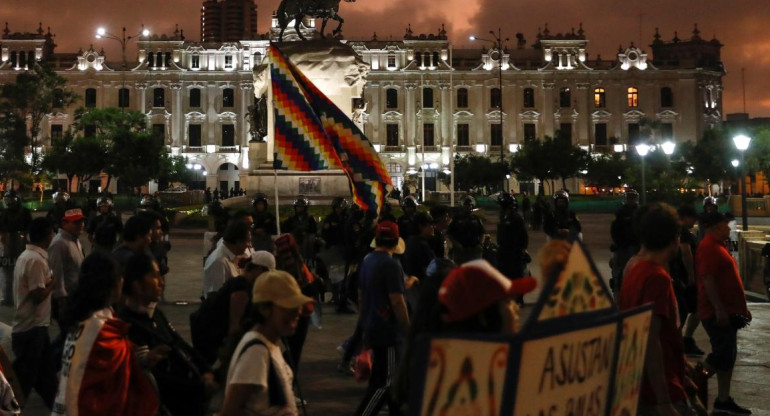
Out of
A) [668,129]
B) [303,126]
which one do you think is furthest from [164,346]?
[668,129]

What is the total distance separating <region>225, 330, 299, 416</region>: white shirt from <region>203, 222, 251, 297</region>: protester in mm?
3108

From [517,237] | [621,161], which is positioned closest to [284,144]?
[517,237]

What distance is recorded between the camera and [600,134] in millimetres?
79688

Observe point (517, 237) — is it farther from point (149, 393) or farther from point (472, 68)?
point (472, 68)

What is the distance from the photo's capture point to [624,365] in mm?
2967

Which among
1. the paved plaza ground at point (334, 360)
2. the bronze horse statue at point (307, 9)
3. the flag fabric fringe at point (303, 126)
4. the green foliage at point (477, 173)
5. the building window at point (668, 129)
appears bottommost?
the paved plaza ground at point (334, 360)

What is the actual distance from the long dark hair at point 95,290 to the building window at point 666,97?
3141 inches

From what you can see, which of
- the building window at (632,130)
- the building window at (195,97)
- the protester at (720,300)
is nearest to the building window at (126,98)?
the building window at (195,97)

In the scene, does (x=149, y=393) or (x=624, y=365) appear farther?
(x=149, y=393)

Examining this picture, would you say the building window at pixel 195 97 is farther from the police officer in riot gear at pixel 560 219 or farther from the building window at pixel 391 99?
the police officer in riot gear at pixel 560 219

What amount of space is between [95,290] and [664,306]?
2604mm

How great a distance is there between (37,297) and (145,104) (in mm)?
73205

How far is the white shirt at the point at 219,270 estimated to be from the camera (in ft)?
22.2

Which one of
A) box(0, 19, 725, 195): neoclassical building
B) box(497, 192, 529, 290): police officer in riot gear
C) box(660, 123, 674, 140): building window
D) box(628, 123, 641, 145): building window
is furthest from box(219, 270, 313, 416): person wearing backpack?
box(628, 123, 641, 145): building window
